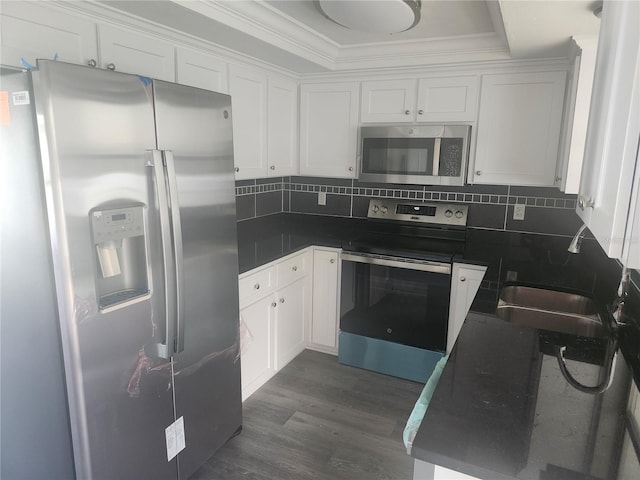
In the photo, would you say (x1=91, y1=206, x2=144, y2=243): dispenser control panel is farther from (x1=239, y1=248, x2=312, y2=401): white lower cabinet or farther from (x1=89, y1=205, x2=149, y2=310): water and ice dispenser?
(x1=239, y1=248, x2=312, y2=401): white lower cabinet

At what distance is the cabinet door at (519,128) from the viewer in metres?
2.70

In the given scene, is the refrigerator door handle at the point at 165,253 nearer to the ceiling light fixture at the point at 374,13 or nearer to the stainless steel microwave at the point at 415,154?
the ceiling light fixture at the point at 374,13

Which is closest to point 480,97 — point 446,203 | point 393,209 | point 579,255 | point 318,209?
point 446,203

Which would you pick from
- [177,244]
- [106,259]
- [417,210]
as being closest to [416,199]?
[417,210]

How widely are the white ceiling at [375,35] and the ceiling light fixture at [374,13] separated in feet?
0.51

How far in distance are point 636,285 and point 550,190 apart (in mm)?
1521

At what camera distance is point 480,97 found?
287 centimetres

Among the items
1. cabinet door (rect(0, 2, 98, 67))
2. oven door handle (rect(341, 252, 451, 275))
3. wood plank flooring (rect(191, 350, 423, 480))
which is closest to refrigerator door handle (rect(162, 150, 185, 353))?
cabinet door (rect(0, 2, 98, 67))

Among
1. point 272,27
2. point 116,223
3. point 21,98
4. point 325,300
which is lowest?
point 325,300

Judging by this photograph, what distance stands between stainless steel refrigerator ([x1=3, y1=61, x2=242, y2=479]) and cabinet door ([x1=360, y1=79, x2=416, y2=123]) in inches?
59.2

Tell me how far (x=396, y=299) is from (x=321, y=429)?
970 mm

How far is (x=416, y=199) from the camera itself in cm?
331

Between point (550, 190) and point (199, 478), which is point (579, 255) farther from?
point (199, 478)

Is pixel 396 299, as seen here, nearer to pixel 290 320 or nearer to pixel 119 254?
pixel 290 320
